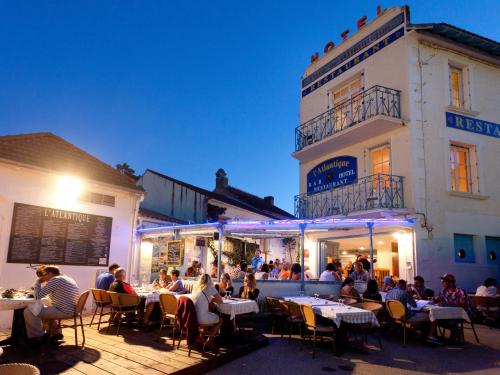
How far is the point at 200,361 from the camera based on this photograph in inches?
230

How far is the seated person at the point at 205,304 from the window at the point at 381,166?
22.2 ft

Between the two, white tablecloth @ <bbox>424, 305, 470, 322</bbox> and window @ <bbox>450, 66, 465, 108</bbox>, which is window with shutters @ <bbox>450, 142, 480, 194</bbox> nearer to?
window @ <bbox>450, 66, 465, 108</bbox>

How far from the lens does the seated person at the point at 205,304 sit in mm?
6609

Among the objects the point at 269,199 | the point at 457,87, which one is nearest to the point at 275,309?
the point at 457,87

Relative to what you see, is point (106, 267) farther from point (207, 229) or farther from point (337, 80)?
point (337, 80)

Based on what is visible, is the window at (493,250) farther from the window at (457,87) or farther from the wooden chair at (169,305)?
the wooden chair at (169,305)

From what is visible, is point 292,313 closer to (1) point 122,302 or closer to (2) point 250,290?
(2) point 250,290

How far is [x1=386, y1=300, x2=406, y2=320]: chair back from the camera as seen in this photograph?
7.61 m

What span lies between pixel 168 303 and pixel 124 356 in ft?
4.99

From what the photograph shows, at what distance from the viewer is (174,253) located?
41.7 feet

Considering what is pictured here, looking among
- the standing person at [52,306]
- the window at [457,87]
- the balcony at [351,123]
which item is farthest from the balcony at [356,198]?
the standing person at [52,306]

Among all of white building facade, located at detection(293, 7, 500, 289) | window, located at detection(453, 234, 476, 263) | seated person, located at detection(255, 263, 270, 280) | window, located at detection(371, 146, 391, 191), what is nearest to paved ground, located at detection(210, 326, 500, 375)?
seated person, located at detection(255, 263, 270, 280)

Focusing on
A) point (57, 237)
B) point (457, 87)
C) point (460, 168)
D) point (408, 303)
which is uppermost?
point (457, 87)

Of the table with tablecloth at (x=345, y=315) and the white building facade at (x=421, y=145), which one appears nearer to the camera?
the table with tablecloth at (x=345, y=315)
